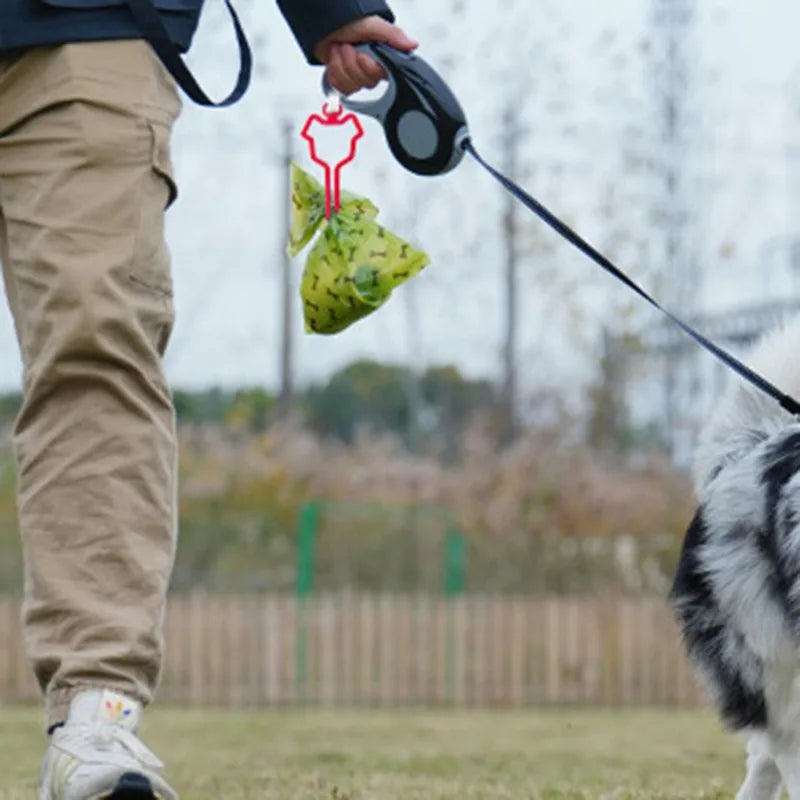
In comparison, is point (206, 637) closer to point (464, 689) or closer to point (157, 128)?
point (464, 689)

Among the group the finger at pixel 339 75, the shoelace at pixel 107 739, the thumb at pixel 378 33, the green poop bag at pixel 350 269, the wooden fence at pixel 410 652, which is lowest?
the wooden fence at pixel 410 652

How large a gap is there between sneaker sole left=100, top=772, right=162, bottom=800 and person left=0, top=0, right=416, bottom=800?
0.27 ft

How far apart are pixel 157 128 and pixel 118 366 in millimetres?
361

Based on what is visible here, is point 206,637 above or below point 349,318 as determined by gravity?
below

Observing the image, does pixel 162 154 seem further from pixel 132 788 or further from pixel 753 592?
pixel 753 592

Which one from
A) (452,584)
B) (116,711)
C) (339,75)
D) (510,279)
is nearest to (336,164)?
(339,75)

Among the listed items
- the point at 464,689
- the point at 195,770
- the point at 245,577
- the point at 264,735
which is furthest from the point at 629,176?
the point at 195,770

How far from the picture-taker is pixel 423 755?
5941mm

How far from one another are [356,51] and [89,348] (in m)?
0.73

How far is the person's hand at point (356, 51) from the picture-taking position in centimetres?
299

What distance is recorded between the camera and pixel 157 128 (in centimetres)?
273

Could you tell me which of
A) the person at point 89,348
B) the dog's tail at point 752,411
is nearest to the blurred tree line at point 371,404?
the dog's tail at point 752,411

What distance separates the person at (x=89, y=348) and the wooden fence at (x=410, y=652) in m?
9.80

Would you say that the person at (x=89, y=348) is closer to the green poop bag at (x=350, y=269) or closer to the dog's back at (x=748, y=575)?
the green poop bag at (x=350, y=269)
